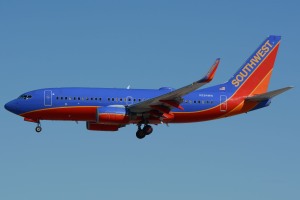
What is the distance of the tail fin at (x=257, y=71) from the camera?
277 feet

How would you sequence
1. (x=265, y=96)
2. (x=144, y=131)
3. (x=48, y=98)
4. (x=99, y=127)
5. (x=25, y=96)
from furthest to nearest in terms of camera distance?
1. (x=99, y=127)
2. (x=265, y=96)
3. (x=144, y=131)
4. (x=25, y=96)
5. (x=48, y=98)

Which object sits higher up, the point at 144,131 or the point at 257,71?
the point at 257,71

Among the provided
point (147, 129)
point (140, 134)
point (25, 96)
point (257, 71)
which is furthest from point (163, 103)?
point (257, 71)

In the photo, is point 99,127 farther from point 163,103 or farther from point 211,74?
point 211,74

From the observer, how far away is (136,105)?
7619cm

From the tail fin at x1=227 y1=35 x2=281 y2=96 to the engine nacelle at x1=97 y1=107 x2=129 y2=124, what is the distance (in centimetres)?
1322

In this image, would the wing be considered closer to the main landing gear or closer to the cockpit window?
the main landing gear

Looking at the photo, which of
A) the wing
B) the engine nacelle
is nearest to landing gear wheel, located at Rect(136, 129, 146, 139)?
the wing

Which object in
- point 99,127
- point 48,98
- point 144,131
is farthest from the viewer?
point 99,127

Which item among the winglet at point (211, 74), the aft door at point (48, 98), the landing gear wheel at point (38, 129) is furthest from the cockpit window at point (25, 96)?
the winglet at point (211, 74)

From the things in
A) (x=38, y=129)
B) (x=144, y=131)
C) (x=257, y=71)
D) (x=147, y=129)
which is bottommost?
(x=144, y=131)

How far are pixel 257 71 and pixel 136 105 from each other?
54.3 ft

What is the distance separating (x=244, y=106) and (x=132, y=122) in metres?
11.9

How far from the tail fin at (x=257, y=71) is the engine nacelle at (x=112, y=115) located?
13224 millimetres
